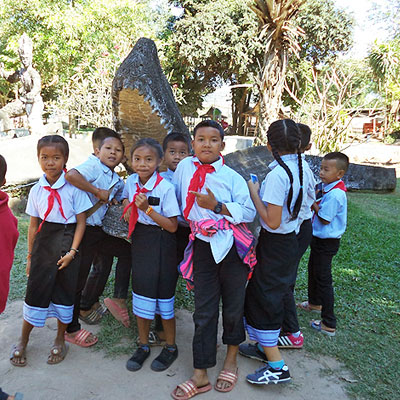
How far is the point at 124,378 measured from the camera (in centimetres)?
219

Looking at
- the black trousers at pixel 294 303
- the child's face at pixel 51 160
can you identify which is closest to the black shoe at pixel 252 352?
the black trousers at pixel 294 303

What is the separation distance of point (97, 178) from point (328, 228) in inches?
68.2

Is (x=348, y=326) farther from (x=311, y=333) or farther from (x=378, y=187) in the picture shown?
(x=378, y=187)

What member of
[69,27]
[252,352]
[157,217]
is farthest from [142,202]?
[69,27]

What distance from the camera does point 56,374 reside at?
219cm

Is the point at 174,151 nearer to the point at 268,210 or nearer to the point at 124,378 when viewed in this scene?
the point at 268,210

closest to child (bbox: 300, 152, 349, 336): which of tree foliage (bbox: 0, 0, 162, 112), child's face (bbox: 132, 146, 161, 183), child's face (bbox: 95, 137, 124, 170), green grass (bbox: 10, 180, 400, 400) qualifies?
green grass (bbox: 10, 180, 400, 400)

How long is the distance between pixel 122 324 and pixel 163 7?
60.7 feet

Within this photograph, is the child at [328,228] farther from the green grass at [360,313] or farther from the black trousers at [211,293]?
the black trousers at [211,293]

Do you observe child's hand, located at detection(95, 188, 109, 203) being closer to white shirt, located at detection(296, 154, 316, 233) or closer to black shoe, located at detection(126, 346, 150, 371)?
black shoe, located at detection(126, 346, 150, 371)

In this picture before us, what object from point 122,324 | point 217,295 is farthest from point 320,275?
point 122,324

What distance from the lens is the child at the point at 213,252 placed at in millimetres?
2059

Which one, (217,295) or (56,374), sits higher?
(217,295)

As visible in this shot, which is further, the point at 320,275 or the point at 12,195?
the point at 12,195
